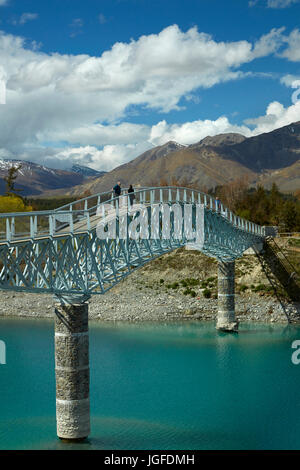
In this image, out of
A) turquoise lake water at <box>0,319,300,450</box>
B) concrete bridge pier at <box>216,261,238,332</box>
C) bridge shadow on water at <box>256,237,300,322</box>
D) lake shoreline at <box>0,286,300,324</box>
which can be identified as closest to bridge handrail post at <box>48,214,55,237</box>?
turquoise lake water at <box>0,319,300,450</box>

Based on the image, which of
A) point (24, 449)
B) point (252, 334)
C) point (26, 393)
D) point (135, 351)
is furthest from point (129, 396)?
point (252, 334)

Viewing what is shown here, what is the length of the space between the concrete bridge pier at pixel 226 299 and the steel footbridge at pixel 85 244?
10501mm

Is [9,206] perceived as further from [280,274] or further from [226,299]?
[280,274]

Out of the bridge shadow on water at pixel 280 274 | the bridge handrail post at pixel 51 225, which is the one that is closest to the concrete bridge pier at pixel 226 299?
the bridge shadow on water at pixel 280 274

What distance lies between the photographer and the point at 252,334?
52.0 meters

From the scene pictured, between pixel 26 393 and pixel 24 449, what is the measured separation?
8.79m

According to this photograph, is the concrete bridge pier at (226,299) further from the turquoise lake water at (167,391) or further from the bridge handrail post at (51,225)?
the bridge handrail post at (51,225)

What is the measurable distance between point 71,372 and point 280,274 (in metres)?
43.3

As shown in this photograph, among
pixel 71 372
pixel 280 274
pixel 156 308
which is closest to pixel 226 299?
pixel 156 308

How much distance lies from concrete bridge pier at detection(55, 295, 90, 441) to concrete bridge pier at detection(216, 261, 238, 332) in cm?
2996

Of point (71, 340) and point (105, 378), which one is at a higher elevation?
point (71, 340)

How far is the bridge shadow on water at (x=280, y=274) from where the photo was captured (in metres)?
60.3
